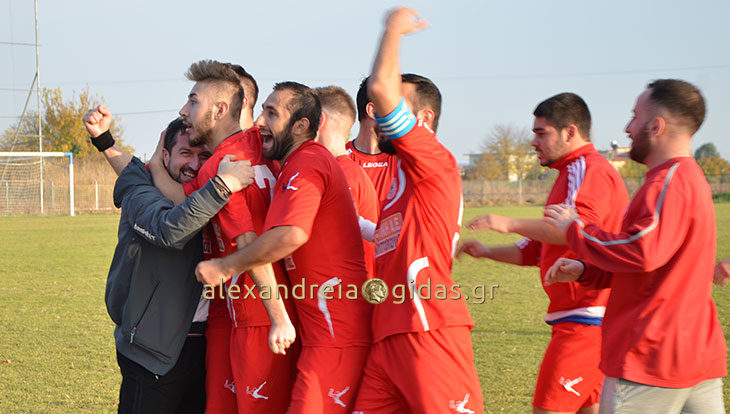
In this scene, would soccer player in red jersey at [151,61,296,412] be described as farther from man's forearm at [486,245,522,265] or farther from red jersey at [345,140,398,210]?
red jersey at [345,140,398,210]

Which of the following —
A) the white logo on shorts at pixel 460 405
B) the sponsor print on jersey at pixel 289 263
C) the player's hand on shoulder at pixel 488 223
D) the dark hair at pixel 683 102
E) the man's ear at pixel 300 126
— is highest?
the dark hair at pixel 683 102

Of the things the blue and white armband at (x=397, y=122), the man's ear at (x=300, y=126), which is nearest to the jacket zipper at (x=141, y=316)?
the man's ear at (x=300, y=126)

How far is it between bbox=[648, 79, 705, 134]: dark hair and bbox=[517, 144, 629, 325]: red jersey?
92 cm

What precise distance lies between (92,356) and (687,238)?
694cm

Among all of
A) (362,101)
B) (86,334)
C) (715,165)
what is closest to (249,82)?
(362,101)

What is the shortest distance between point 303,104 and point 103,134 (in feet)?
4.71

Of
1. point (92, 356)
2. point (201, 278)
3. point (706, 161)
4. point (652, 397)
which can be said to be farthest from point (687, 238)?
point (706, 161)

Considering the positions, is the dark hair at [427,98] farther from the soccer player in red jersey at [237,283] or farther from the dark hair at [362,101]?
the dark hair at [362,101]

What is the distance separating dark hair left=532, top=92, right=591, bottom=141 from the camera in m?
4.55

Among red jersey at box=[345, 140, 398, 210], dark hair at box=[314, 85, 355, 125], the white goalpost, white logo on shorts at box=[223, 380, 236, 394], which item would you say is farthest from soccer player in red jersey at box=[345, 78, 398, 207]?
the white goalpost

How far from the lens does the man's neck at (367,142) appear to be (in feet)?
20.0

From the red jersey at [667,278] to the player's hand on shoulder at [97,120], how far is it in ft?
9.74

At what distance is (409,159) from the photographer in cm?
321

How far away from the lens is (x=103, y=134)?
4.34 m
